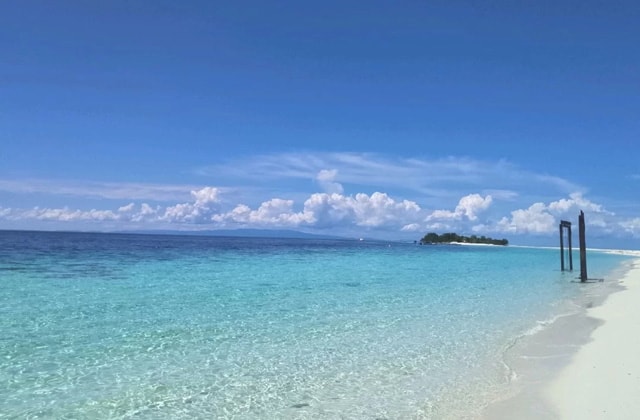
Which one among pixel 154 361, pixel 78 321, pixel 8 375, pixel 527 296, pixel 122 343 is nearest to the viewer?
pixel 8 375

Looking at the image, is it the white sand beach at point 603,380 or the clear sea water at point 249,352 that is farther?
the clear sea water at point 249,352

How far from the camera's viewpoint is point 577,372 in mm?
9062

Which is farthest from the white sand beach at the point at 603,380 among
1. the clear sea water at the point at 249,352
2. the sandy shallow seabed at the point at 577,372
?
the clear sea water at the point at 249,352

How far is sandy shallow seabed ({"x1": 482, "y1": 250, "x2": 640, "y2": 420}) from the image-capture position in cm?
707

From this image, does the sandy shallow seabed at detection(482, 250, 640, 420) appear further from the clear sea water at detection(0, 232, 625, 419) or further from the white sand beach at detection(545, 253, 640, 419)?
the clear sea water at detection(0, 232, 625, 419)

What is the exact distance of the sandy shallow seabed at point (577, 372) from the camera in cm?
707

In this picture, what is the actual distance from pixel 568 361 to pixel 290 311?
800 cm

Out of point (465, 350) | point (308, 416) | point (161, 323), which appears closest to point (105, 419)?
point (308, 416)

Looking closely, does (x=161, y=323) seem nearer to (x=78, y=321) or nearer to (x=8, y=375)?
(x=78, y=321)

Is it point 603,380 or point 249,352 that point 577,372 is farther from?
point 249,352

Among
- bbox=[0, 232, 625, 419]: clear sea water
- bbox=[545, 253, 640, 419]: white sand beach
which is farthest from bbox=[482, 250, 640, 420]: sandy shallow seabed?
bbox=[0, 232, 625, 419]: clear sea water

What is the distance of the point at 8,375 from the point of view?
8.32 m

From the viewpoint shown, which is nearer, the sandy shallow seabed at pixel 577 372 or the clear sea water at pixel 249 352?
the sandy shallow seabed at pixel 577 372

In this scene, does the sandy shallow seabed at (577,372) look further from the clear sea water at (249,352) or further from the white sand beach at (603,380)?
the clear sea water at (249,352)
